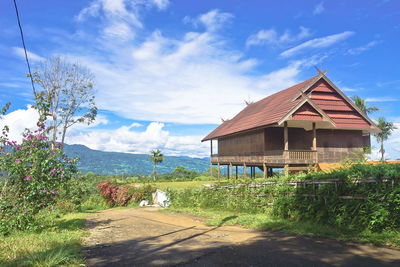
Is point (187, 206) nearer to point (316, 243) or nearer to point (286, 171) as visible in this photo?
point (286, 171)

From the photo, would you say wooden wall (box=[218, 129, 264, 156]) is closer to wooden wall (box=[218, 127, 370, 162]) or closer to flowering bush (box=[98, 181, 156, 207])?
wooden wall (box=[218, 127, 370, 162])

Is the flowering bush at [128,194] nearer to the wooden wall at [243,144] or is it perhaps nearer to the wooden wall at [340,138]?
the wooden wall at [243,144]

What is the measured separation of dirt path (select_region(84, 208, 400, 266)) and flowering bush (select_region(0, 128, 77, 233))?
6.77ft

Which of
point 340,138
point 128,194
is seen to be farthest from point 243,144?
point 128,194

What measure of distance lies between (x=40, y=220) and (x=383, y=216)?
10730 mm

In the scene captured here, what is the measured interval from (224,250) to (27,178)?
253 inches

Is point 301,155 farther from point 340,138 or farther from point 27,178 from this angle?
point 27,178

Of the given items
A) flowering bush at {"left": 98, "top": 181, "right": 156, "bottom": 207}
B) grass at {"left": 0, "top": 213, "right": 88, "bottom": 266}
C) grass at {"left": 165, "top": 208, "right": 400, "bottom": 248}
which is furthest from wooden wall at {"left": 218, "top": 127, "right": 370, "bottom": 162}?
grass at {"left": 0, "top": 213, "right": 88, "bottom": 266}

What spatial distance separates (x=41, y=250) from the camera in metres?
6.93

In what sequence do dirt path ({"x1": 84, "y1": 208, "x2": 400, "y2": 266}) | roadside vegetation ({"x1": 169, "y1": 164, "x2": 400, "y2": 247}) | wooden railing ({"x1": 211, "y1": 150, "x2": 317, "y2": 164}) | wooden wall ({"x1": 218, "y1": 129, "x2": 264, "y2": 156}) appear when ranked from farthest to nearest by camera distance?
1. wooden wall ({"x1": 218, "y1": 129, "x2": 264, "y2": 156})
2. wooden railing ({"x1": 211, "y1": 150, "x2": 317, "y2": 164})
3. roadside vegetation ({"x1": 169, "y1": 164, "x2": 400, "y2": 247})
4. dirt path ({"x1": 84, "y1": 208, "x2": 400, "y2": 266})

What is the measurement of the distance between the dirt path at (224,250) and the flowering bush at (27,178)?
206 centimetres

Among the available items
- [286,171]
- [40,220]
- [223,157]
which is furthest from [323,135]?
[40,220]

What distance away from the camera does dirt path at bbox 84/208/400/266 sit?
6.37 m

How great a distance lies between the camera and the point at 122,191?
77.8 ft
